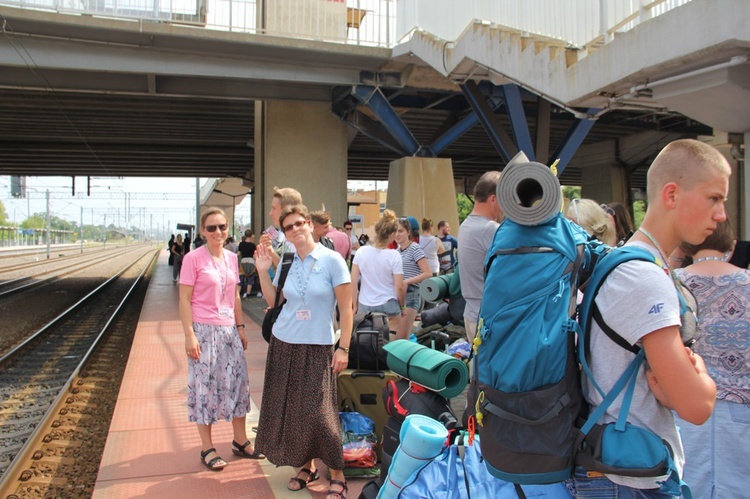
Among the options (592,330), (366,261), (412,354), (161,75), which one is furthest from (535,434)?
(161,75)

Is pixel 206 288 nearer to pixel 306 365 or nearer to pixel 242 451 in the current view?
pixel 306 365

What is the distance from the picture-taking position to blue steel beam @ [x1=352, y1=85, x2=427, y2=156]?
14.9 metres

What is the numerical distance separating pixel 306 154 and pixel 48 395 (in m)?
10.1

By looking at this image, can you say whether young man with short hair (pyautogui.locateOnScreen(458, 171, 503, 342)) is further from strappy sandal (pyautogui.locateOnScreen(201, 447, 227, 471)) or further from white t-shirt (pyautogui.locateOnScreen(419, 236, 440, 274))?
white t-shirt (pyautogui.locateOnScreen(419, 236, 440, 274))

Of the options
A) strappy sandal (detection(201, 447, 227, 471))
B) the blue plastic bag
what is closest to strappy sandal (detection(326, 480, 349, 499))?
strappy sandal (detection(201, 447, 227, 471))

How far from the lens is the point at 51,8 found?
12180mm

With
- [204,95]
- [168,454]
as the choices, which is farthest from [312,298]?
[204,95]

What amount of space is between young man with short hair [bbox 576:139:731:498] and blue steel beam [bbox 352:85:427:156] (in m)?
13.3

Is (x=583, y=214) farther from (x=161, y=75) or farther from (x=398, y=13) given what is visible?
(x=161, y=75)

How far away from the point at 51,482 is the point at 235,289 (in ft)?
7.69

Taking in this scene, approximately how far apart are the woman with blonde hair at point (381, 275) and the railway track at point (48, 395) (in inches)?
121

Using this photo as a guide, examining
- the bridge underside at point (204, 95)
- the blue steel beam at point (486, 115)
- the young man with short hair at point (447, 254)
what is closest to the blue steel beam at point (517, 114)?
the bridge underside at point (204, 95)

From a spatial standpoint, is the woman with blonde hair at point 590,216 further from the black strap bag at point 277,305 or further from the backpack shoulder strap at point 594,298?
the black strap bag at point 277,305

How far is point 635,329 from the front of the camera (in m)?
1.76
